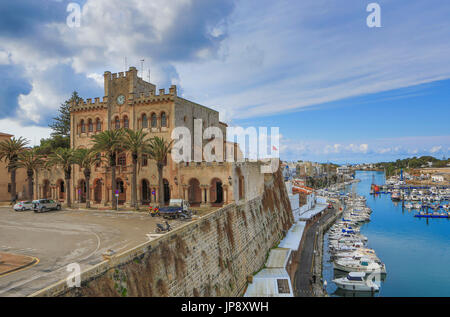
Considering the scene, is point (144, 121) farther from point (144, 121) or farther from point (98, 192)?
point (98, 192)

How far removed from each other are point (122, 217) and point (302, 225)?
1197 inches

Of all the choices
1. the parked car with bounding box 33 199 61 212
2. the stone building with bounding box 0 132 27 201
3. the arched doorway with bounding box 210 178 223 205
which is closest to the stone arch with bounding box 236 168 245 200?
the arched doorway with bounding box 210 178 223 205

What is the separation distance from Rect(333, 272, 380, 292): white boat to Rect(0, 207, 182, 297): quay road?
21086 mm

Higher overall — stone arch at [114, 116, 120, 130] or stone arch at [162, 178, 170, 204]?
stone arch at [114, 116, 120, 130]

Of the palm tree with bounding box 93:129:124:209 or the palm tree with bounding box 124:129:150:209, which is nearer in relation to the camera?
the palm tree with bounding box 124:129:150:209

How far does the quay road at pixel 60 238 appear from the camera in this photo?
13.2 m

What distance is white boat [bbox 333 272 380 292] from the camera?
111ft

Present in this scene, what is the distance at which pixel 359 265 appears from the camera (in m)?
37.8

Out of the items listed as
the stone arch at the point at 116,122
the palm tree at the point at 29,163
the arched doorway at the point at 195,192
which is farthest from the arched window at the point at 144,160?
the palm tree at the point at 29,163

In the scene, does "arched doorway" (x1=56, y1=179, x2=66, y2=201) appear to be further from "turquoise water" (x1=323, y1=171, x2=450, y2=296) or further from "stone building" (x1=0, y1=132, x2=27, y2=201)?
"turquoise water" (x1=323, y1=171, x2=450, y2=296)

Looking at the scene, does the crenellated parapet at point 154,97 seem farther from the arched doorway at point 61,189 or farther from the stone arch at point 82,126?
the arched doorway at point 61,189

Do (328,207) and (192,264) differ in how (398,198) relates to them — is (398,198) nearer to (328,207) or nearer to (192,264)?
(328,207)

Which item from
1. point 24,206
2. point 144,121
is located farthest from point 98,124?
point 24,206

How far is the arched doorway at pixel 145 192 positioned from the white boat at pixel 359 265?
25.7 meters
